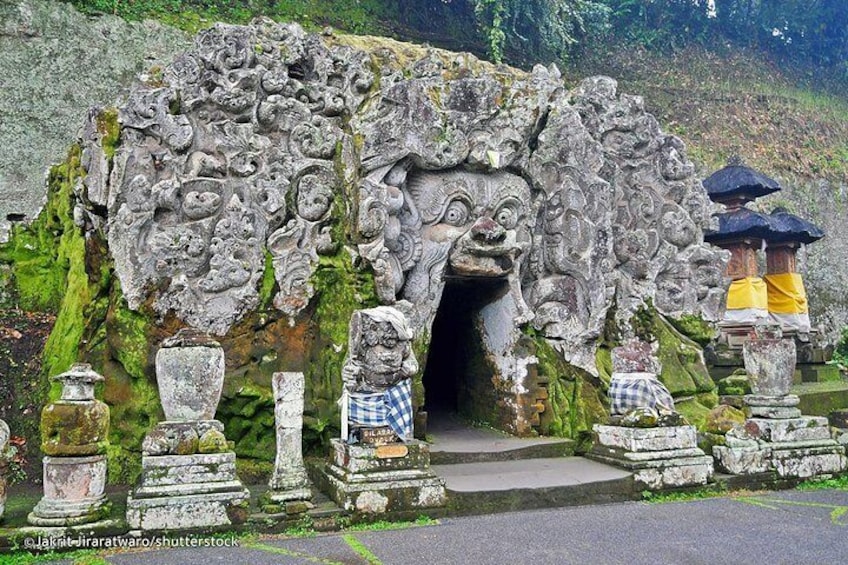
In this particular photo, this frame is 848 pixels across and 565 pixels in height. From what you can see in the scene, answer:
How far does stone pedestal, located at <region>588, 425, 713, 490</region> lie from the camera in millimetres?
7371

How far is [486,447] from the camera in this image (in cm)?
848

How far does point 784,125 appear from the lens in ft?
83.9

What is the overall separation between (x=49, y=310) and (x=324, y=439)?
468 cm

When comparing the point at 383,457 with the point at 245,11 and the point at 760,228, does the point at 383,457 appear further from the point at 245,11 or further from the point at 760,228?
the point at 245,11

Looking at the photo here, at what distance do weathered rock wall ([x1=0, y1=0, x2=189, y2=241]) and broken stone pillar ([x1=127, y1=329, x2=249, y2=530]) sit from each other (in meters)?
9.87

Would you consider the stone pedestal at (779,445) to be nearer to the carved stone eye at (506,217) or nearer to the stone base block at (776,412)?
the stone base block at (776,412)

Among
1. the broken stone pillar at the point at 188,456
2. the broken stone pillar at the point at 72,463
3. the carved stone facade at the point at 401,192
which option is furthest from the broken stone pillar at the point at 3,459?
the carved stone facade at the point at 401,192

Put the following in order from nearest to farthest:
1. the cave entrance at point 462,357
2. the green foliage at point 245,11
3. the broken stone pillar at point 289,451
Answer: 1. the broken stone pillar at point 289,451
2. the cave entrance at point 462,357
3. the green foliage at point 245,11

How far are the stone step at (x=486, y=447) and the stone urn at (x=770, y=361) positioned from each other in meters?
2.27

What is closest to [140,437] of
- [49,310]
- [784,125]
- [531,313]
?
[49,310]

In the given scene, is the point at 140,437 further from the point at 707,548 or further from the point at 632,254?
the point at 632,254

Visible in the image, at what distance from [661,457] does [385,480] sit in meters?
3.05

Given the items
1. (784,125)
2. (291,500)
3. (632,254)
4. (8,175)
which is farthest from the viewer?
(784,125)

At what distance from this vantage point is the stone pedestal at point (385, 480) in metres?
6.22
